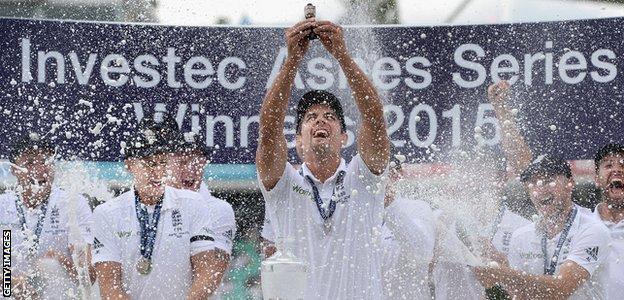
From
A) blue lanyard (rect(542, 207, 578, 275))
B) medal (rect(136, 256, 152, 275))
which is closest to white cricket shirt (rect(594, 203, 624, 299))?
blue lanyard (rect(542, 207, 578, 275))

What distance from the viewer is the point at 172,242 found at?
6324 millimetres

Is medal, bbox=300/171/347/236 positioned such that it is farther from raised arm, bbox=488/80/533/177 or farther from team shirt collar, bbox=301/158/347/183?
raised arm, bbox=488/80/533/177

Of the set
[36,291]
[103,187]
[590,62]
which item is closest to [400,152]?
[590,62]

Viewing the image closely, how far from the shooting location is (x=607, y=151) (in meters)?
6.97

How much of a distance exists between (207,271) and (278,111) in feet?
5.04

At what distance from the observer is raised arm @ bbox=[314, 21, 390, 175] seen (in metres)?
5.08

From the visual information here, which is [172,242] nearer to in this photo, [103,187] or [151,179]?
[151,179]

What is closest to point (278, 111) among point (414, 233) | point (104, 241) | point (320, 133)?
point (320, 133)

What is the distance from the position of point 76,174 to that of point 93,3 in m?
1.47

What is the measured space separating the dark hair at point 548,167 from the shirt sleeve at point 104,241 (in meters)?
2.65

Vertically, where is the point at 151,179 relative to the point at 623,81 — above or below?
below

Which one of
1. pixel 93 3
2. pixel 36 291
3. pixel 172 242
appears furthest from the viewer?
pixel 93 3

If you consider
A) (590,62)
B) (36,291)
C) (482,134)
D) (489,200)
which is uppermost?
(590,62)

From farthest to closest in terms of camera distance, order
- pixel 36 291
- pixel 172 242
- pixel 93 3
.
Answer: pixel 93 3
pixel 36 291
pixel 172 242
